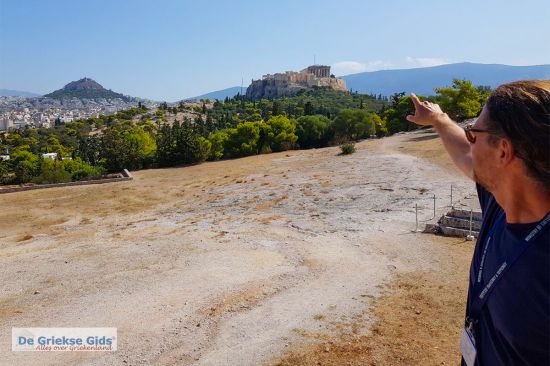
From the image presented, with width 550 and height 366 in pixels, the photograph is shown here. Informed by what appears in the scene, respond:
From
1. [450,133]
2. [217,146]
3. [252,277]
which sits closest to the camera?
[450,133]

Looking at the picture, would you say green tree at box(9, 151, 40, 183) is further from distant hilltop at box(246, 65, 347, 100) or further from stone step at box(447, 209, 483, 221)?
distant hilltop at box(246, 65, 347, 100)

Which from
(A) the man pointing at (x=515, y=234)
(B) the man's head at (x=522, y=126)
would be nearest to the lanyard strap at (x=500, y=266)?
(A) the man pointing at (x=515, y=234)

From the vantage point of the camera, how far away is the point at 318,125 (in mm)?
39656

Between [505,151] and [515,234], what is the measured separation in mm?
260

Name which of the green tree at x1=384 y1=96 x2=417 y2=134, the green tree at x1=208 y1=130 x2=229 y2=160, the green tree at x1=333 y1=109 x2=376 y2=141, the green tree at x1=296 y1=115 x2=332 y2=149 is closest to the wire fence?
the green tree at x1=208 y1=130 x2=229 y2=160

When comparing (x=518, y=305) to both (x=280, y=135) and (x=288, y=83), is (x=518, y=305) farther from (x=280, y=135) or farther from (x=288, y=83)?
(x=288, y=83)

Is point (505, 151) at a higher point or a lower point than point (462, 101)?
lower

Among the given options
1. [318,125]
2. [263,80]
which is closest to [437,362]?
[318,125]

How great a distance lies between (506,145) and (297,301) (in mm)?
7129

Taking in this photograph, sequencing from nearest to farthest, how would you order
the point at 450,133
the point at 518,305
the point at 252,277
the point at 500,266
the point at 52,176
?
the point at 518,305 < the point at 500,266 < the point at 450,133 < the point at 252,277 < the point at 52,176

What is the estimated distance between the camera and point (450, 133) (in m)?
2.21

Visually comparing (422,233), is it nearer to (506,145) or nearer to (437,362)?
(437,362)

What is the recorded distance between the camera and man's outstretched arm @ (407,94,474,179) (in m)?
2.04

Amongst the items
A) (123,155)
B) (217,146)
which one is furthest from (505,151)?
(217,146)
